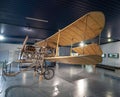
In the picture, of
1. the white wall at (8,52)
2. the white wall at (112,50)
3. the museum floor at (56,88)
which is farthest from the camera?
the white wall at (8,52)

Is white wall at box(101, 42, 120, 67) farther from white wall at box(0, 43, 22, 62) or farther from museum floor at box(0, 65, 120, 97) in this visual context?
white wall at box(0, 43, 22, 62)

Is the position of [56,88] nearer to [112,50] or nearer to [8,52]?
[112,50]

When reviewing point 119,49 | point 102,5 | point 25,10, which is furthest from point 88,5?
point 119,49

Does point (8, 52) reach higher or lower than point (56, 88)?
higher

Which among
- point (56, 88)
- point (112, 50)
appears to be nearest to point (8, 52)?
point (56, 88)

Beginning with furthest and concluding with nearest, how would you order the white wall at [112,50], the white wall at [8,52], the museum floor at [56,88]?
the white wall at [8,52] → the white wall at [112,50] → the museum floor at [56,88]

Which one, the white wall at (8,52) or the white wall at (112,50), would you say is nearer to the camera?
the white wall at (112,50)

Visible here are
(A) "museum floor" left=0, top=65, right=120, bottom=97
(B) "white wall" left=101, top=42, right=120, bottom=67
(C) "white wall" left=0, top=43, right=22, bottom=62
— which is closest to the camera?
(A) "museum floor" left=0, top=65, right=120, bottom=97

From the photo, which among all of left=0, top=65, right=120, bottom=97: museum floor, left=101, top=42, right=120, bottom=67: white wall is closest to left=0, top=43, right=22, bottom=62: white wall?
left=0, top=65, right=120, bottom=97: museum floor

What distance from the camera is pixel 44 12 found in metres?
4.05

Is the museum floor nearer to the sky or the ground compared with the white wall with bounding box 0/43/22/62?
nearer to the ground

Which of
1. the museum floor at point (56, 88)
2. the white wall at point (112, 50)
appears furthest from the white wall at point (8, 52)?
the white wall at point (112, 50)

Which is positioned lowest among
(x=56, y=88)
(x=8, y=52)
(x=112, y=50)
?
(x=56, y=88)

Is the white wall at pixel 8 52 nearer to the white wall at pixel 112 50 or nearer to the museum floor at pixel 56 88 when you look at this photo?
the museum floor at pixel 56 88
